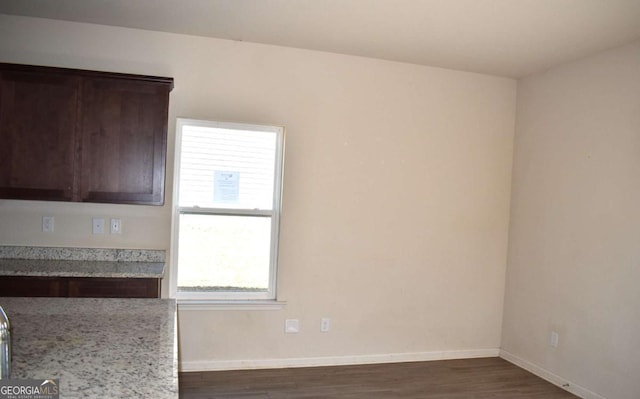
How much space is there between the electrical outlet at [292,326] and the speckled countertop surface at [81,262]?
3.76 feet

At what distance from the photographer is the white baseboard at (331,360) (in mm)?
3756

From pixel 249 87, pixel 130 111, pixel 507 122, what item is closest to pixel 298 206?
pixel 249 87

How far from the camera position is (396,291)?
166 inches

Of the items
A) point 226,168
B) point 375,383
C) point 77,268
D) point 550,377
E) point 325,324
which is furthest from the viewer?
point 325,324

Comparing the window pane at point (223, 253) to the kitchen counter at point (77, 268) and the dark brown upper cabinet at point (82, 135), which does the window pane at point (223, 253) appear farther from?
the dark brown upper cabinet at point (82, 135)

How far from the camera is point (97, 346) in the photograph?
147 cm

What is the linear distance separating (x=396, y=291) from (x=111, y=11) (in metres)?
3.19


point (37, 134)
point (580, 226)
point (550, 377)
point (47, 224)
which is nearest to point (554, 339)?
point (550, 377)

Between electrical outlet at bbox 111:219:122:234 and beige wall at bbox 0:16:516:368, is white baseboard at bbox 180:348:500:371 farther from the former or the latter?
electrical outlet at bbox 111:219:122:234

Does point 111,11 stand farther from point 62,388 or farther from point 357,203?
point 62,388

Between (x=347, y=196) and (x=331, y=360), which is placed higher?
(x=347, y=196)

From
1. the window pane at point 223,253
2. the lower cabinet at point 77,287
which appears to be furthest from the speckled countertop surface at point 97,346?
the window pane at point 223,253

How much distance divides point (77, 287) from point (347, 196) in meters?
2.19

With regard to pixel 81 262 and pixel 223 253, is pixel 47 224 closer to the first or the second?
pixel 81 262
